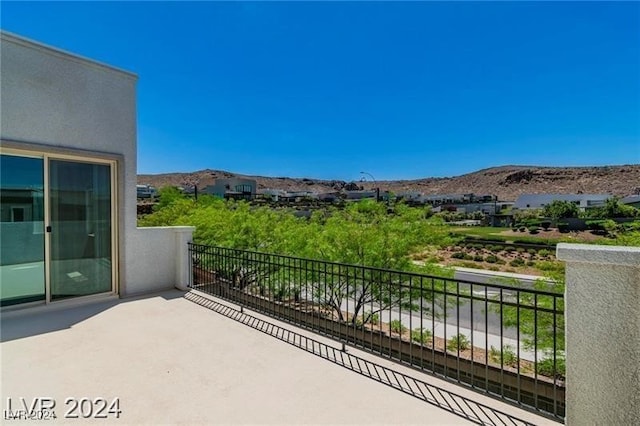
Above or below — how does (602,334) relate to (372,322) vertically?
above

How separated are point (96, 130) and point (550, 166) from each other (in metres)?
82.1

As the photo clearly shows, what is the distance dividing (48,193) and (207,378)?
13.2 feet

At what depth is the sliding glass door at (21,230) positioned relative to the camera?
172 inches

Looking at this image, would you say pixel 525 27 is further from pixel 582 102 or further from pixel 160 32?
pixel 582 102

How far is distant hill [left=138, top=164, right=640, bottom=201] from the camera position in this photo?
5703 cm

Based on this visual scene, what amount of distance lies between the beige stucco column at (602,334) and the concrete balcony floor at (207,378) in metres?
0.52

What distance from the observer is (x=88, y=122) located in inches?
194

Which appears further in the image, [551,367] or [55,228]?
[551,367]

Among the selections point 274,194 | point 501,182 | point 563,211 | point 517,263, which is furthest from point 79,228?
point 501,182

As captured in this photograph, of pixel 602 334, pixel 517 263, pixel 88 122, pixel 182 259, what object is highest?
pixel 88 122

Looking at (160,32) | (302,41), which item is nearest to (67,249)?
(160,32)

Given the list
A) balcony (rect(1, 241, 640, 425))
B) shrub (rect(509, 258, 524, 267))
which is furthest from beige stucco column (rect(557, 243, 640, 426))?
shrub (rect(509, 258, 524, 267))

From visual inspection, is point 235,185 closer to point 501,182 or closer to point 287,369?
point 287,369

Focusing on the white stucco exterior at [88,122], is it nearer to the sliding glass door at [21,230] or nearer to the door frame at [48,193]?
→ the door frame at [48,193]
